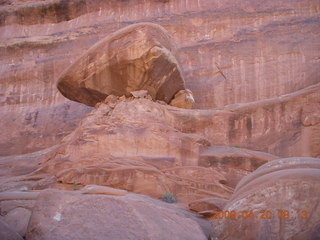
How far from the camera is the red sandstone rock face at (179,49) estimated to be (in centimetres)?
1256

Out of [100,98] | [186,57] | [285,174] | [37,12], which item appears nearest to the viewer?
[285,174]

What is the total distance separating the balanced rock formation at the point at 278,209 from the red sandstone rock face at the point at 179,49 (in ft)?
29.1

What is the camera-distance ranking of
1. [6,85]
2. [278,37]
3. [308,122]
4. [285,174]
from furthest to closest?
[6,85]
[278,37]
[308,122]
[285,174]

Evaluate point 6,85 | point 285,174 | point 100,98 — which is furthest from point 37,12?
point 285,174

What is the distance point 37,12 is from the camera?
57.0 ft

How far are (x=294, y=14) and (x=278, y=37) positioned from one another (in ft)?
4.50

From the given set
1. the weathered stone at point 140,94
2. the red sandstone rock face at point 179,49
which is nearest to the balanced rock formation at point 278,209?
the weathered stone at point 140,94

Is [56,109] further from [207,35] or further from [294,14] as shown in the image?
[294,14]

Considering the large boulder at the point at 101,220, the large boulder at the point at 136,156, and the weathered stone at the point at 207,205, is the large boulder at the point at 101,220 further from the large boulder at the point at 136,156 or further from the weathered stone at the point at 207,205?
the large boulder at the point at 136,156

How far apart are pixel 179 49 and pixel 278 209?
1166 centimetres

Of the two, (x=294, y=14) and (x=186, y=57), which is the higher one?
(x=294, y=14)

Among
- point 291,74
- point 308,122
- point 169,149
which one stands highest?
point 291,74

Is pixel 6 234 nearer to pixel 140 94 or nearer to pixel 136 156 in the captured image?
pixel 136 156

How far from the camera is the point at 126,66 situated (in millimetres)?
8578
